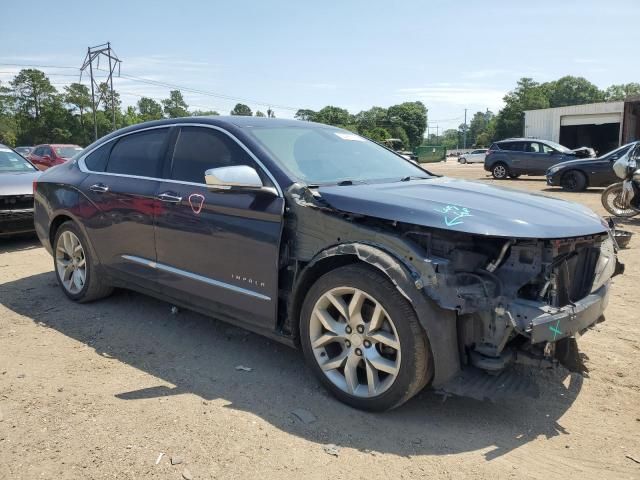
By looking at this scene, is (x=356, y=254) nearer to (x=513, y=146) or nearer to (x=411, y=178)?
(x=411, y=178)

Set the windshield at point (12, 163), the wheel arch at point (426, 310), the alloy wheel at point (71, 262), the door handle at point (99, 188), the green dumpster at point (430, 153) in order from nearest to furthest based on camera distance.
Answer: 1. the wheel arch at point (426, 310)
2. the door handle at point (99, 188)
3. the alloy wheel at point (71, 262)
4. the windshield at point (12, 163)
5. the green dumpster at point (430, 153)

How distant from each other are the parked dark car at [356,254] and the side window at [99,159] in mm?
502

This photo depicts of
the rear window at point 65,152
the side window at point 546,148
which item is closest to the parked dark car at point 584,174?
the side window at point 546,148

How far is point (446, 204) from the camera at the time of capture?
9.72 ft

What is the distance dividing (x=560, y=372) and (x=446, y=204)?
5.05 feet

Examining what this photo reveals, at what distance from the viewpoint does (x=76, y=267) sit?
5.05m

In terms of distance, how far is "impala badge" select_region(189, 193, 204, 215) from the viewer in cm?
371

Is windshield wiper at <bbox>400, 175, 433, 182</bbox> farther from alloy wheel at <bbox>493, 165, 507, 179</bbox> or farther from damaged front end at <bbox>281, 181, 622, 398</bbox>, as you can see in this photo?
alloy wheel at <bbox>493, 165, 507, 179</bbox>

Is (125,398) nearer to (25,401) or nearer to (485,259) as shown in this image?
(25,401)

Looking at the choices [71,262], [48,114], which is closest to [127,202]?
[71,262]

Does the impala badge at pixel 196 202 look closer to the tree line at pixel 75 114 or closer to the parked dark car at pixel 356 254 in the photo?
the parked dark car at pixel 356 254

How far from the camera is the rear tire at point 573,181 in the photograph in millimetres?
15181

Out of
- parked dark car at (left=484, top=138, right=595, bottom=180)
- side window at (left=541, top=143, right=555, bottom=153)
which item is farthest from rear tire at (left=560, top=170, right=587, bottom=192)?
side window at (left=541, top=143, right=555, bottom=153)

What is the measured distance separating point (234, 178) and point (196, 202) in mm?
580
